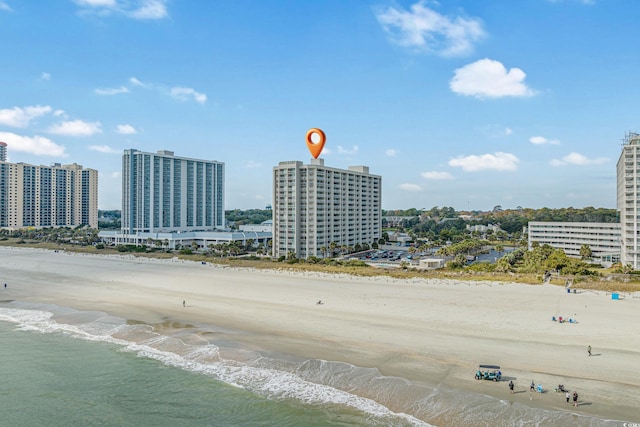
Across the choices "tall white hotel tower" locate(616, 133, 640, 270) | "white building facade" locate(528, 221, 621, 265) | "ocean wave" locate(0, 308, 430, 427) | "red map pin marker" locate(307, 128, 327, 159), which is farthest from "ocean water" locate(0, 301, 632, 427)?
"white building facade" locate(528, 221, 621, 265)

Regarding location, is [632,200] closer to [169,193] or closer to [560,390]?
[560,390]

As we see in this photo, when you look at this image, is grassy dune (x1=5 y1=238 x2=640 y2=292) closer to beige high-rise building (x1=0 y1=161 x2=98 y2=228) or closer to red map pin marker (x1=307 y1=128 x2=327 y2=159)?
red map pin marker (x1=307 y1=128 x2=327 y2=159)

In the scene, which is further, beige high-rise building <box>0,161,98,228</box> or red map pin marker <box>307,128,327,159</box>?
beige high-rise building <box>0,161,98,228</box>

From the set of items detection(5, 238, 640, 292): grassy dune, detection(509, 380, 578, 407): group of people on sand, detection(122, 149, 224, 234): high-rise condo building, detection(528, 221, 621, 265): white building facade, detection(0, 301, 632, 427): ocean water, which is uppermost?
detection(122, 149, 224, 234): high-rise condo building

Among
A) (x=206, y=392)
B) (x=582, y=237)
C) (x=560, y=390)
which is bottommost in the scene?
(x=206, y=392)

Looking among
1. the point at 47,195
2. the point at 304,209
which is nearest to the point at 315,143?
the point at 304,209

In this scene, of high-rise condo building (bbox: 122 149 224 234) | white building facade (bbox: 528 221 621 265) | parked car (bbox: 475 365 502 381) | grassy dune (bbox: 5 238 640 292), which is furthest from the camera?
high-rise condo building (bbox: 122 149 224 234)

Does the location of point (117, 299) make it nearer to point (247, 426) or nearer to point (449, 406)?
point (247, 426)
